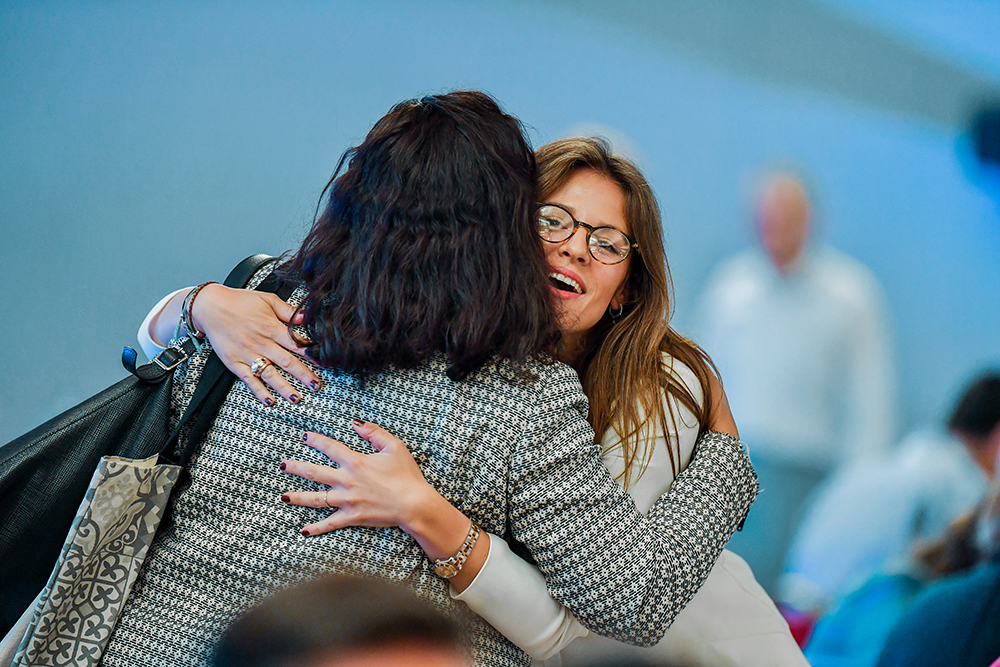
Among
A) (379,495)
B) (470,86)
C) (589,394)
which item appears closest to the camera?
(379,495)

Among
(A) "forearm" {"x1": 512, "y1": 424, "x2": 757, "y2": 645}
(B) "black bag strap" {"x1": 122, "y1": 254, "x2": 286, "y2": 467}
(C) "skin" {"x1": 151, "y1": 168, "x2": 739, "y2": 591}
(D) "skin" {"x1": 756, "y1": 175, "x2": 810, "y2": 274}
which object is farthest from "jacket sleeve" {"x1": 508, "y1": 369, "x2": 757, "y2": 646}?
(D) "skin" {"x1": 756, "y1": 175, "x2": 810, "y2": 274}

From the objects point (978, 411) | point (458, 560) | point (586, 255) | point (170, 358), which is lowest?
point (978, 411)

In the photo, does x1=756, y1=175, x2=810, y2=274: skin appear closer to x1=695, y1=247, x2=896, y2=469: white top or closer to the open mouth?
x1=695, y1=247, x2=896, y2=469: white top

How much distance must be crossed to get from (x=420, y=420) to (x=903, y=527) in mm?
3319

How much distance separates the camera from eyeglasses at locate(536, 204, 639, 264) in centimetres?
165

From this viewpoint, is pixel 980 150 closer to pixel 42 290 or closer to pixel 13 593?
pixel 42 290

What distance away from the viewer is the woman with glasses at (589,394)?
4.04ft

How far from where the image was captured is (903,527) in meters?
3.88

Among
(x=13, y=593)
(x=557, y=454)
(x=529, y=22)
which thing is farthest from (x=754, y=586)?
(x=529, y=22)

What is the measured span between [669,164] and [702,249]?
1.51 ft

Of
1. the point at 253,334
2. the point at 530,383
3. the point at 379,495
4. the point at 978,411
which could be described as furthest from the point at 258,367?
the point at 978,411

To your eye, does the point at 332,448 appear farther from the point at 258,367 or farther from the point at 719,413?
the point at 719,413

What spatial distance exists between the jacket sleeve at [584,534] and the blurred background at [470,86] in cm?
149

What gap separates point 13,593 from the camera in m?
1.28
